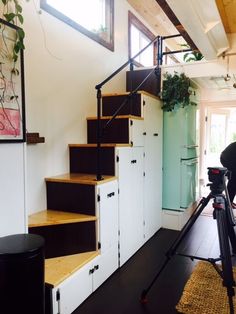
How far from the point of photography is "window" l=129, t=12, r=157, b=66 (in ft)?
13.1

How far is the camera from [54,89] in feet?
8.18

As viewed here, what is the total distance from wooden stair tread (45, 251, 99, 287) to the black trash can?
0.33 m

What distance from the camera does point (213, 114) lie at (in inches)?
242

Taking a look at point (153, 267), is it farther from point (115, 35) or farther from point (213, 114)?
point (213, 114)

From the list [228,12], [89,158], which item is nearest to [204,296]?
[89,158]

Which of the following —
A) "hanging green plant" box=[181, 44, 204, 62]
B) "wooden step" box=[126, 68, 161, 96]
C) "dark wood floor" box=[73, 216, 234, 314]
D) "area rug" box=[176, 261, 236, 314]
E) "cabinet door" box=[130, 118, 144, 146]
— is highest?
"hanging green plant" box=[181, 44, 204, 62]

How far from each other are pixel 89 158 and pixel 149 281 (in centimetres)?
126

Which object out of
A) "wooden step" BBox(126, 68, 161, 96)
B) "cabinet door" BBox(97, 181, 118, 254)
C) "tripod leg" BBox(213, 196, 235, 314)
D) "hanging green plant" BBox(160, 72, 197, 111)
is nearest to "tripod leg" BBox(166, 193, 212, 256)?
"tripod leg" BBox(213, 196, 235, 314)

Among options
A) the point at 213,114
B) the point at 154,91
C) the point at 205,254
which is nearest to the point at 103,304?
the point at 205,254

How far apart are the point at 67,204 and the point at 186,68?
240cm

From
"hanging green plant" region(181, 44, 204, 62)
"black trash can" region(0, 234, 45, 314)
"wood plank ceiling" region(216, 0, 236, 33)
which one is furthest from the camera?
"hanging green plant" region(181, 44, 204, 62)

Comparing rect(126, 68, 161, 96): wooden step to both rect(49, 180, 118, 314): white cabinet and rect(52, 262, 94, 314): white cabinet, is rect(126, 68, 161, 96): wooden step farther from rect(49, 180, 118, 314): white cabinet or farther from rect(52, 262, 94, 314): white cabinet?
rect(52, 262, 94, 314): white cabinet

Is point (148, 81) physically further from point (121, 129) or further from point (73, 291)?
point (73, 291)

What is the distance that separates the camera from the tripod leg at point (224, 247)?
1542 mm
